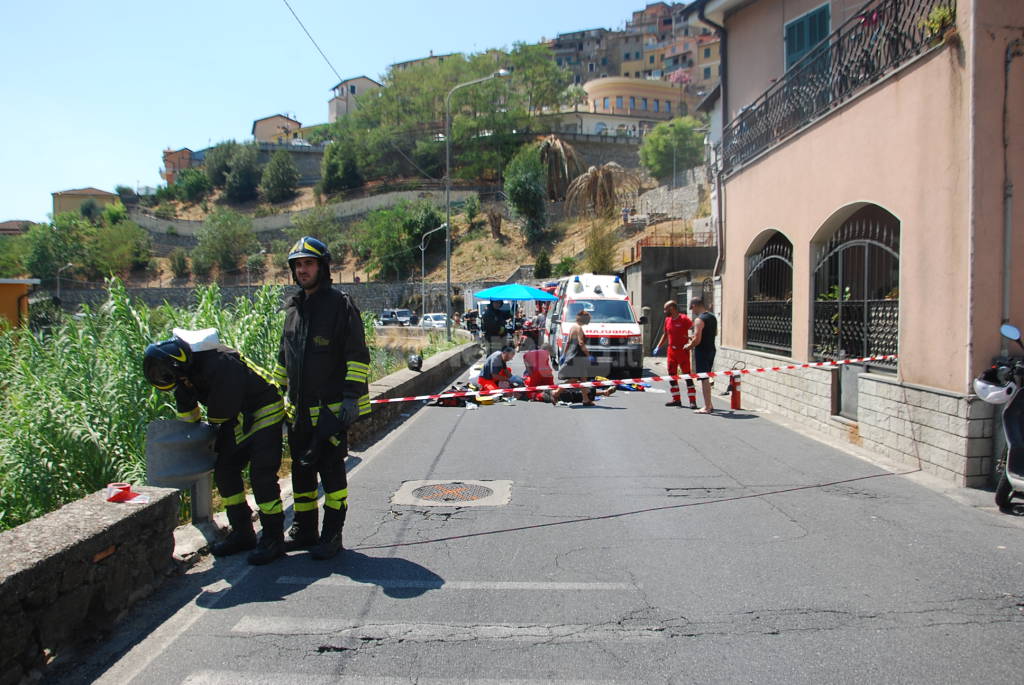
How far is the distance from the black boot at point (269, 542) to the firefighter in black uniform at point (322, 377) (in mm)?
219

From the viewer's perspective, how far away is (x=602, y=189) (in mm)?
50656

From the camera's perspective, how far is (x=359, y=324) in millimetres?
5129

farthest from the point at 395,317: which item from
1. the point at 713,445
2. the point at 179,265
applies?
the point at 713,445

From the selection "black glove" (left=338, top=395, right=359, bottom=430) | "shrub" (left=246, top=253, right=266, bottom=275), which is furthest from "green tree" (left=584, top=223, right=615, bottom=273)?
"shrub" (left=246, top=253, right=266, bottom=275)

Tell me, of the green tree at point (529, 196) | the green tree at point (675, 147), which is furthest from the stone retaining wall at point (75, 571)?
the green tree at point (675, 147)

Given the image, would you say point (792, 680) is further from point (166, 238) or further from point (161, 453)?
point (166, 238)

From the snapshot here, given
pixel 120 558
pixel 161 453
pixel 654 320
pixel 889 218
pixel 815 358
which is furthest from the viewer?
pixel 654 320

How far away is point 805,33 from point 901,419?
9608 millimetres

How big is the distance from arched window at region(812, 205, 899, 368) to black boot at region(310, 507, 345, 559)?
6.94m

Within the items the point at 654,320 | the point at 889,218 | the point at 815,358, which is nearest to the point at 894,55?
the point at 889,218

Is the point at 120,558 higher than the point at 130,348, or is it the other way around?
the point at 130,348

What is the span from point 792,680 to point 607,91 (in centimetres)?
10041

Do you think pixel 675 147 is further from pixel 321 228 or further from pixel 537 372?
pixel 537 372

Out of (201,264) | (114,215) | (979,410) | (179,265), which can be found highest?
(114,215)
